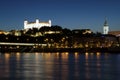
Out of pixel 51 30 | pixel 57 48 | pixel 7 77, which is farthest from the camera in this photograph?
pixel 51 30

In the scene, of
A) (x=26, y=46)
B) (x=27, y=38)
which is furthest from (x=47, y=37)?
(x=26, y=46)

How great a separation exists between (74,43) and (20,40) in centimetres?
1727

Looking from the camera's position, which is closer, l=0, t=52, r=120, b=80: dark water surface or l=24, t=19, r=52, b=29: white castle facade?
l=0, t=52, r=120, b=80: dark water surface

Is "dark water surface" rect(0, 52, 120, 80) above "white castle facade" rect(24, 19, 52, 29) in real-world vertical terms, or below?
below

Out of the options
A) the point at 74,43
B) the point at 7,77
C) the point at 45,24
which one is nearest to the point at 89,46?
the point at 74,43

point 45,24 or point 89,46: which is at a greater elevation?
point 45,24

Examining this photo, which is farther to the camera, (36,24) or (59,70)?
(36,24)

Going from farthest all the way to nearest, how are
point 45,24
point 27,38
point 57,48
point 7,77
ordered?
point 45,24 → point 27,38 → point 57,48 → point 7,77

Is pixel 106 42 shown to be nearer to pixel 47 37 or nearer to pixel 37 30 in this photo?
pixel 47 37

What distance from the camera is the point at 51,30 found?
150 meters

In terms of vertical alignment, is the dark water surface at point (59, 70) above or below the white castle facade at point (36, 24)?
below

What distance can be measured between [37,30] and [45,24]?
16914 mm

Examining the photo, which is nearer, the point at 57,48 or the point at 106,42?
the point at 57,48

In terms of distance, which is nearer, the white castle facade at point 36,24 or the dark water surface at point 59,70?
the dark water surface at point 59,70
